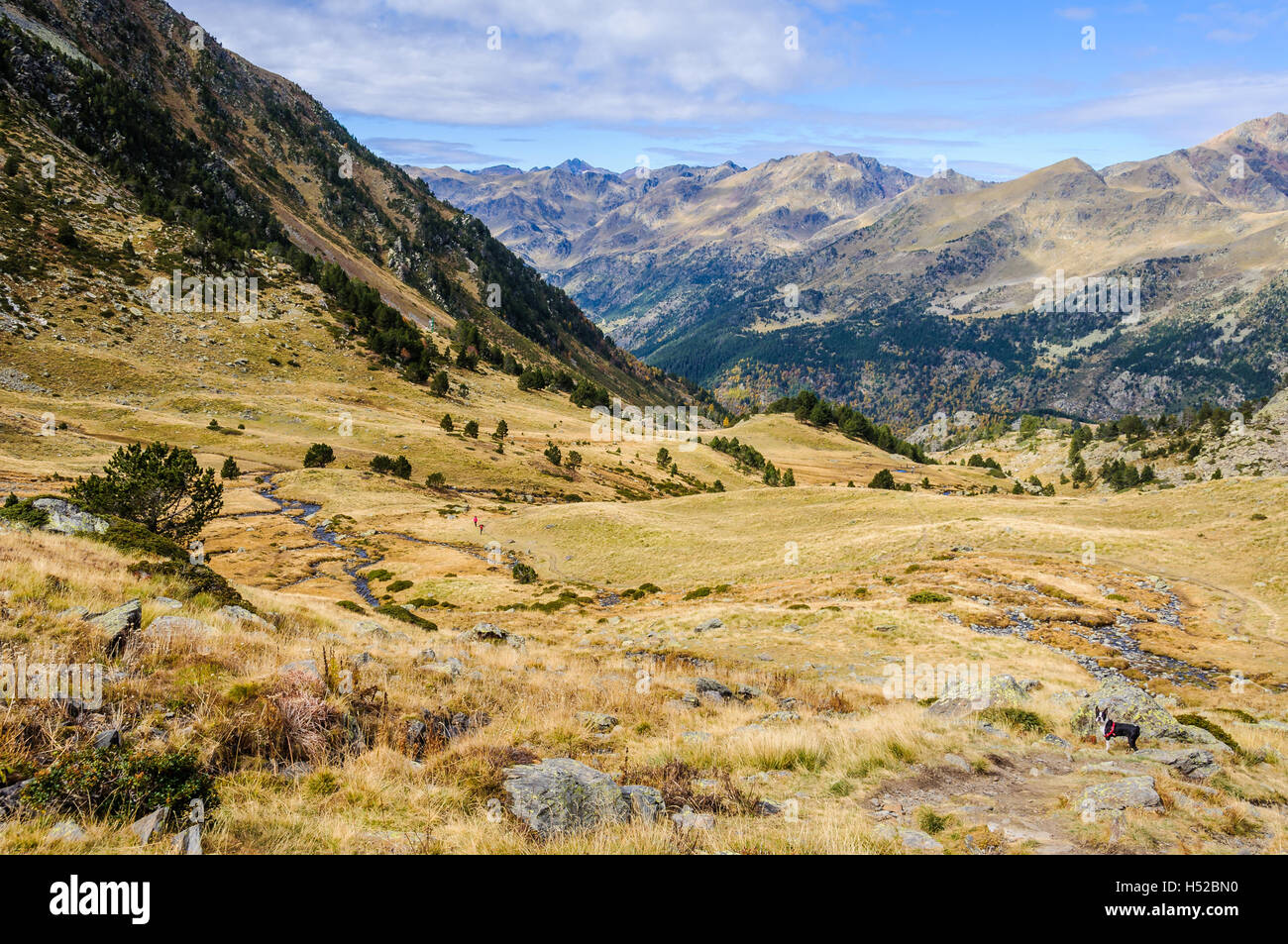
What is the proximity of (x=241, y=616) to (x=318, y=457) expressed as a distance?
68.1m

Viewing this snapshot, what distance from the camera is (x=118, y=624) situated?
414 inches

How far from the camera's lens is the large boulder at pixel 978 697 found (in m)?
15.4

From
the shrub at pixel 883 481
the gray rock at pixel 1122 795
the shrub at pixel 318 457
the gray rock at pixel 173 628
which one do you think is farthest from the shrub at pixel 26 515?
the shrub at pixel 883 481

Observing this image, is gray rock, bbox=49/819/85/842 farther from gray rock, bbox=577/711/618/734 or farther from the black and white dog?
the black and white dog

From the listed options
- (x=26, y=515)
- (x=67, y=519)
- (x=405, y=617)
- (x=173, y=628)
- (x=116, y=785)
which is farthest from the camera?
(x=405, y=617)

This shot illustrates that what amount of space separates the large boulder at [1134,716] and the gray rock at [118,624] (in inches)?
798

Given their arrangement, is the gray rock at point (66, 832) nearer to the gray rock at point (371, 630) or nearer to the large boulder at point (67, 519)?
the gray rock at point (371, 630)

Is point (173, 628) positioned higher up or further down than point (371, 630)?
higher up

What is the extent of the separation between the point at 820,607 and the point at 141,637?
1129 inches

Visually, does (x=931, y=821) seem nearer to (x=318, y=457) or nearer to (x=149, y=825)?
(x=149, y=825)

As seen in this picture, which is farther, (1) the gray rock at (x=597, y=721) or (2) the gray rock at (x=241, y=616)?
(2) the gray rock at (x=241, y=616)

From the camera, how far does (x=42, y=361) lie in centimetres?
8150

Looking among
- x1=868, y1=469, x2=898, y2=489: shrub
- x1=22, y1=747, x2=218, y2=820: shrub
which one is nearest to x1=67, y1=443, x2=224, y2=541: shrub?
x1=22, y1=747, x2=218, y2=820: shrub

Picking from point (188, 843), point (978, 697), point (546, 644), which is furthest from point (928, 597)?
point (188, 843)
